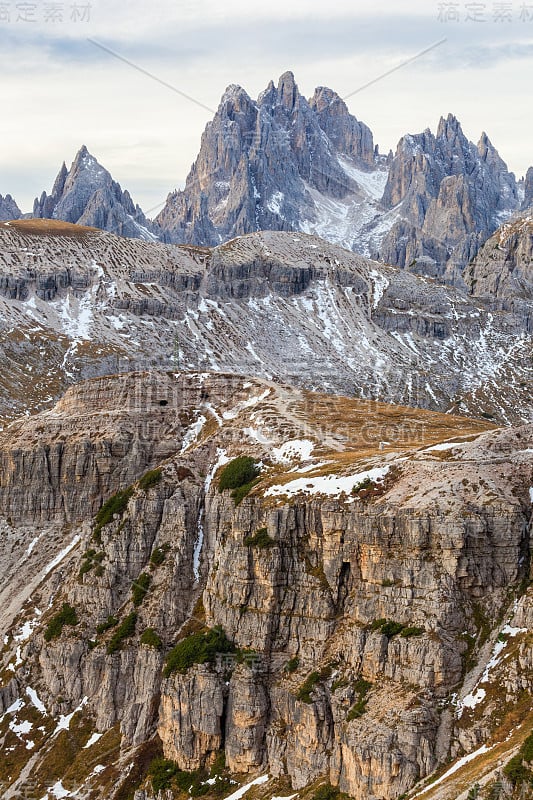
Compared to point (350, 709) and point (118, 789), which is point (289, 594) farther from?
point (118, 789)

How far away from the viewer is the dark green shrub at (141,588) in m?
120

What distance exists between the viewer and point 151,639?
112000 mm

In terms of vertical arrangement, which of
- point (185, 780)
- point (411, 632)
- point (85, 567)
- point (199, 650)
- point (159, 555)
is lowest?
point (185, 780)

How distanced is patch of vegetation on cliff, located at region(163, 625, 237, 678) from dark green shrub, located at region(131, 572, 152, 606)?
15.3 m

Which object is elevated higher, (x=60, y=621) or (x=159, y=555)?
(x=159, y=555)

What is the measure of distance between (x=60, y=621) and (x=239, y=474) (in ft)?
103

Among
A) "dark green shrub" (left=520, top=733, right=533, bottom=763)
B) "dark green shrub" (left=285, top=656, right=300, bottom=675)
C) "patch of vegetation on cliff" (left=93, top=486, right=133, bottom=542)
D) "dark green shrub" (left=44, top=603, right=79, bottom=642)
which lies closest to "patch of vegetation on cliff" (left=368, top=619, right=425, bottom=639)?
"dark green shrub" (left=285, top=656, right=300, bottom=675)

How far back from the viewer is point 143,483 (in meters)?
129

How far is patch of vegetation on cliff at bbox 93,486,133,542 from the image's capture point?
13138cm

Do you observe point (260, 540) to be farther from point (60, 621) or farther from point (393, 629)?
point (60, 621)

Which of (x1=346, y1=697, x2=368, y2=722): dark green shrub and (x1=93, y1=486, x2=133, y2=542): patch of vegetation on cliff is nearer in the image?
(x1=346, y1=697, x2=368, y2=722): dark green shrub

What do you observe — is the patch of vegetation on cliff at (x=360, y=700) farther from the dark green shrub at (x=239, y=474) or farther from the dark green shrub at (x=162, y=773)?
the dark green shrub at (x=239, y=474)

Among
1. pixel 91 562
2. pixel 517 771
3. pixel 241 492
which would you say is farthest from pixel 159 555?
pixel 517 771

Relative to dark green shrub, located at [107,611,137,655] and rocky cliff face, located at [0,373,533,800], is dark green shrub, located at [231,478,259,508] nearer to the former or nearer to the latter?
rocky cliff face, located at [0,373,533,800]
